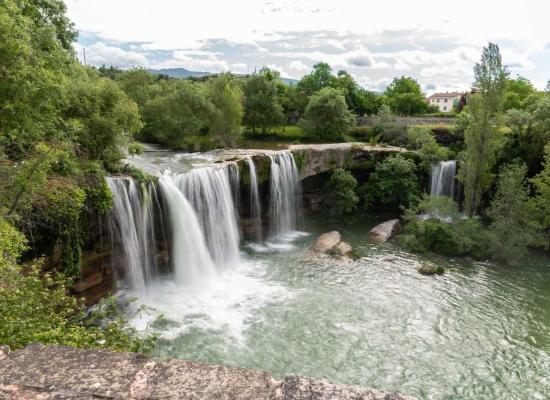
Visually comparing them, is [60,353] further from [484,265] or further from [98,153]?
[484,265]

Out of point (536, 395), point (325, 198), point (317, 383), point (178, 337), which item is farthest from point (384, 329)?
point (325, 198)

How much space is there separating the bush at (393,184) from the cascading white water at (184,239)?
568 inches

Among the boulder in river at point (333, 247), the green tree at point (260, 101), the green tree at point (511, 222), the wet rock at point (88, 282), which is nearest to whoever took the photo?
the wet rock at point (88, 282)

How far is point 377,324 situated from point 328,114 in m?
26.1

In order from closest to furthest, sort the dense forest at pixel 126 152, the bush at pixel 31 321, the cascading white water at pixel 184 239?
the bush at pixel 31 321, the dense forest at pixel 126 152, the cascading white water at pixel 184 239

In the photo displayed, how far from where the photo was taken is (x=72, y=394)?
3291 millimetres

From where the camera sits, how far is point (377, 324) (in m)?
14.1

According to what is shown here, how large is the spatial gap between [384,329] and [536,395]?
4.46m

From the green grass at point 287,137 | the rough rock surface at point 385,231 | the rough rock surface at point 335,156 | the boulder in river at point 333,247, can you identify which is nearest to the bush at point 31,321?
the boulder in river at point 333,247

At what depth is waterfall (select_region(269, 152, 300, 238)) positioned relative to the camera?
25.1 metres

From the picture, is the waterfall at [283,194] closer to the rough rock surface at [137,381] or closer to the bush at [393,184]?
the bush at [393,184]

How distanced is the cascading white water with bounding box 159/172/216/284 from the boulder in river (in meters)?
5.92

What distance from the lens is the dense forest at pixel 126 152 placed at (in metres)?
8.34

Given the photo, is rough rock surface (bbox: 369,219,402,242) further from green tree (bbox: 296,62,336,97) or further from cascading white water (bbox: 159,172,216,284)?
green tree (bbox: 296,62,336,97)
